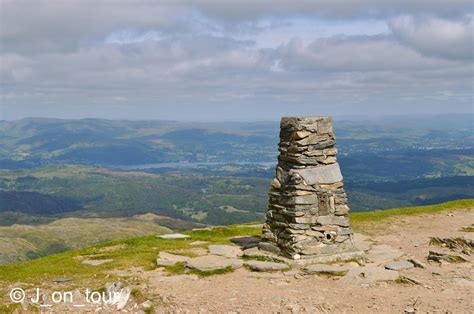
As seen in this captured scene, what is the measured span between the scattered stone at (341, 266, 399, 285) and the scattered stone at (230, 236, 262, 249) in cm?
824

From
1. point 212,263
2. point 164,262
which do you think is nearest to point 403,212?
point 212,263

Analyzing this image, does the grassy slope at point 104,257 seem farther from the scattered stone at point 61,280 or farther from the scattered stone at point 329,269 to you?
the scattered stone at point 329,269

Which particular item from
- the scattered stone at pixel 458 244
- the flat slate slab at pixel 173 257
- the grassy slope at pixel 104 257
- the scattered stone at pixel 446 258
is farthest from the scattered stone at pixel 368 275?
the grassy slope at pixel 104 257

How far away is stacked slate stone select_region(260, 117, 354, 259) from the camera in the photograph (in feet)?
84.8

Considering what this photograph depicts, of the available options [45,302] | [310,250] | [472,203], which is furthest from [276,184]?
[472,203]

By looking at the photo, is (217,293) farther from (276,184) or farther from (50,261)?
(50,261)

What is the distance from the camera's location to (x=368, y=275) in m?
22.4

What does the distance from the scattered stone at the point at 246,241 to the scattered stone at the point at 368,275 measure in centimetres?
824

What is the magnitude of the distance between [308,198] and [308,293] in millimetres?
7057

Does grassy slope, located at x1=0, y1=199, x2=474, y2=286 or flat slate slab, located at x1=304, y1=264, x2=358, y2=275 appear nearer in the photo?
flat slate slab, located at x1=304, y1=264, x2=358, y2=275

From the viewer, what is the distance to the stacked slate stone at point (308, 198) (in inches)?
1018

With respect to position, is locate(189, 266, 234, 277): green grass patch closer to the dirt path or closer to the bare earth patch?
the bare earth patch

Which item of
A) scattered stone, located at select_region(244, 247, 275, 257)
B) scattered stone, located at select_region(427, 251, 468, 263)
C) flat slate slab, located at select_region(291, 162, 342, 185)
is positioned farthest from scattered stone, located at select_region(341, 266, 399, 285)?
flat slate slab, located at select_region(291, 162, 342, 185)

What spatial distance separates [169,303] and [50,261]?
1274cm
